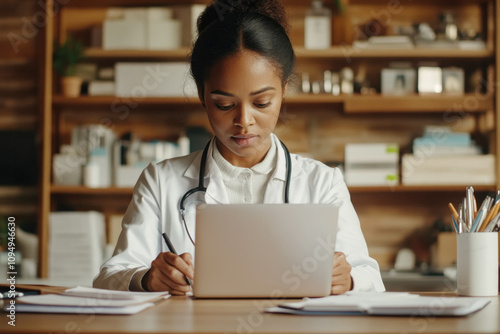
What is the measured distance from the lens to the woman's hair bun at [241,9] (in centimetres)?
173

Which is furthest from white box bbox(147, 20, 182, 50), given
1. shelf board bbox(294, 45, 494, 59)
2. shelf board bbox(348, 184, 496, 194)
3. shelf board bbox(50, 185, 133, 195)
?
shelf board bbox(348, 184, 496, 194)

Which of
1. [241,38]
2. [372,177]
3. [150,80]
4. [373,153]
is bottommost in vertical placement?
[372,177]

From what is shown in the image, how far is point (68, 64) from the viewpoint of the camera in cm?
334

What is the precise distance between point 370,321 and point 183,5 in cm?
280

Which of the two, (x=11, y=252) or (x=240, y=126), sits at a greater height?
(x=240, y=126)

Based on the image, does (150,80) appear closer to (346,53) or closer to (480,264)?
(346,53)

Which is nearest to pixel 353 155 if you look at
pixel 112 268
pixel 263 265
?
pixel 112 268

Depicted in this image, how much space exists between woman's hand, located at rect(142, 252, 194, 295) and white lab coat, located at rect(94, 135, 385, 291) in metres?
0.18

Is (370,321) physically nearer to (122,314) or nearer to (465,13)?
(122,314)

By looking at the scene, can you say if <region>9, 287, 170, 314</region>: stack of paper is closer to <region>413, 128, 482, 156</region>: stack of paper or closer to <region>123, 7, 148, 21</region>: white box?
<region>413, 128, 482, 156</region>: stack of paper

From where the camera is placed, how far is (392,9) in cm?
346

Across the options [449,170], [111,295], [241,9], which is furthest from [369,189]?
[111,295]

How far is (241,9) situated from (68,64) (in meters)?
1.84

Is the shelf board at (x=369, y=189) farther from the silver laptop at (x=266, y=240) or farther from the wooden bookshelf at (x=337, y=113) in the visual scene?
the silver laptop at (x=266, y=240)
